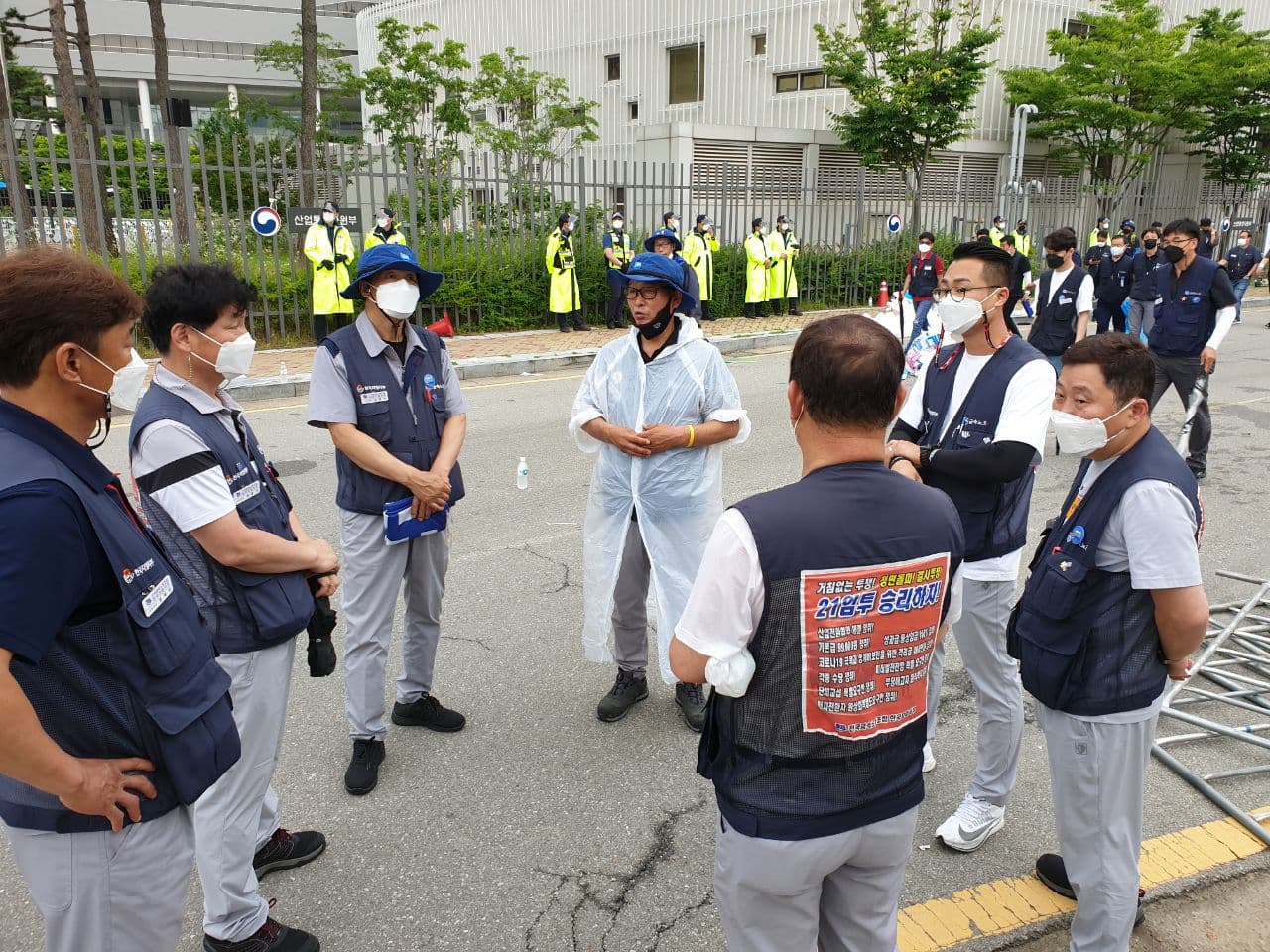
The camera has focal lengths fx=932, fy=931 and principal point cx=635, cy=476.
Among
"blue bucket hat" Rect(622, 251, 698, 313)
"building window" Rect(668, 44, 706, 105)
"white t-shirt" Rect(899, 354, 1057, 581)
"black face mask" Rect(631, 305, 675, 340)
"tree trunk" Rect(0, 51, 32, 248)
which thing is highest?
"building window" Rect(668, 44, 706, 105)

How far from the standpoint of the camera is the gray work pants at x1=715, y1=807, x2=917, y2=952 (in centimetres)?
188

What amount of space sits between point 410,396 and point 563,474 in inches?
162

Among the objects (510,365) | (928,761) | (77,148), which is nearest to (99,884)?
(928,761)

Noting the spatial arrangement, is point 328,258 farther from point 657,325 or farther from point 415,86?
point 415,86

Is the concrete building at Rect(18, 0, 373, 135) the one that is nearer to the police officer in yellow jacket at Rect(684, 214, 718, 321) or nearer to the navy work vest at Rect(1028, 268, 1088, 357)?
the police officer in yellow jacket at Rect(684, 214, 718, 321)

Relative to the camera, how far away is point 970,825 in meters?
3.22

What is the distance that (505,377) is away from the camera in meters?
12.4

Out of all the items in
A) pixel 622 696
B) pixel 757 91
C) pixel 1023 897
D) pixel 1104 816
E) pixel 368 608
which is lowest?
pixel 1023 897

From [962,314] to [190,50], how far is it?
5463 cm

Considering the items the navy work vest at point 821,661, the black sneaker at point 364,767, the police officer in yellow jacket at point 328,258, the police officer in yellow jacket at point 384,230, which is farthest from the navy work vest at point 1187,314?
the police officer in yellow jacket at point 328,258

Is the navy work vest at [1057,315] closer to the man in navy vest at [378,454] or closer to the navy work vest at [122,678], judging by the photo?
the man in navy vest at [378,454]

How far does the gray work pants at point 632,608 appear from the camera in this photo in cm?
404

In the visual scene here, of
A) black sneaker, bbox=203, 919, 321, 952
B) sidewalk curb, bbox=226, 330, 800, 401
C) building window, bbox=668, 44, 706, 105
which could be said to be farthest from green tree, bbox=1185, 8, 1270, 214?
black sneaker, bbox=203, 919, 321, 952

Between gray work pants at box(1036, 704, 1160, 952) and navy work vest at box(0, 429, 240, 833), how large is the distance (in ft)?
7.08
